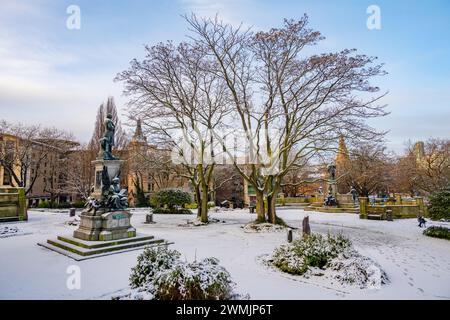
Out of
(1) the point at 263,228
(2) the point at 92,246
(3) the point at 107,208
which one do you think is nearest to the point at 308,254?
(2) the point at 92,246

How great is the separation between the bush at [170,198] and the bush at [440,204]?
20.5 metres

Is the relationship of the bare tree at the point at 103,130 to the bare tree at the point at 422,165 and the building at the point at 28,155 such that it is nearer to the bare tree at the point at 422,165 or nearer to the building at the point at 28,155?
the building at the point at 28,155

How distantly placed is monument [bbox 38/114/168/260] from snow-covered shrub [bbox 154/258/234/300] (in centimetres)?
491

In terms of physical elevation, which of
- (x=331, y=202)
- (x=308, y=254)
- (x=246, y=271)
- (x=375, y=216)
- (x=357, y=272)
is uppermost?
(x=308, y=254)

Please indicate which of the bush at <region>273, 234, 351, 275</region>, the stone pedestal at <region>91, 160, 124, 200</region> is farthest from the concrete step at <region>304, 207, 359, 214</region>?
the stone pedestal at <region>91, 160, 124, 200</region>

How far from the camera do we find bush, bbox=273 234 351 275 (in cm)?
718

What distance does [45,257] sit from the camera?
8680 millimetres

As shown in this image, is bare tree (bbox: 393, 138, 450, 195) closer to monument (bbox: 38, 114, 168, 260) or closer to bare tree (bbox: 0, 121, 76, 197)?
monument (bbox: 38, 114, 168, 260)

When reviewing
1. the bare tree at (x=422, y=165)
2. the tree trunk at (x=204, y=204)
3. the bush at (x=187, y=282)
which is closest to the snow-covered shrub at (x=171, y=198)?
the tree trunk at (x=204, y=204)

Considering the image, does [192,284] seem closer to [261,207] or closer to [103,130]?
[261,207]

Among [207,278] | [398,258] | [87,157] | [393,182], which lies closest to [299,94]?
[398,258]

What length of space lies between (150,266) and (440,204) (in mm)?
14978

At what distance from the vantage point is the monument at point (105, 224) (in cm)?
930

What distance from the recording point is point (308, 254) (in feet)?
24.3
